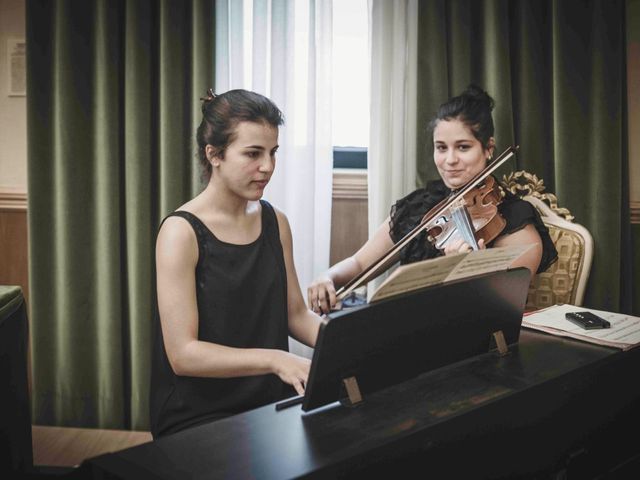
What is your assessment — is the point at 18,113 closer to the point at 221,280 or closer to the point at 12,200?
the point at 12,200

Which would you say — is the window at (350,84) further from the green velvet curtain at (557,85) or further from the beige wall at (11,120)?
the beige wall at (11,120)

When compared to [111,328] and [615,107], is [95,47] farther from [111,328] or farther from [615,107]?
[615,107]

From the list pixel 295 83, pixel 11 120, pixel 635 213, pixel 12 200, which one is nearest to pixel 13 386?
pixel 12 200

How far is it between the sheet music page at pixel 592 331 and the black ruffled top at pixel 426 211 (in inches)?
15.7

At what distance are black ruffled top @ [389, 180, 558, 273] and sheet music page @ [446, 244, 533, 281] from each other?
82 cm

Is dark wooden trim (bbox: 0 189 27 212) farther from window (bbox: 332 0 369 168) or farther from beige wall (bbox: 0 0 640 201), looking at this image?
window (bbox: 332 0 369 168)

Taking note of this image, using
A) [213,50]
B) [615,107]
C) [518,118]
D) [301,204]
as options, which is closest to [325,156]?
[301,204]

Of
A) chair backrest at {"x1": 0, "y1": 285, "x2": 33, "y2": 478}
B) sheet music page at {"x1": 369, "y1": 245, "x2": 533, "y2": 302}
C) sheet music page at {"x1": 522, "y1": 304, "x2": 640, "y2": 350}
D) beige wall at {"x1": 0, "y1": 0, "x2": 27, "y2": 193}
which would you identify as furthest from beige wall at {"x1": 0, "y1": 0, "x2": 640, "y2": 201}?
sheet music page at {"x1": 369, "y1": 245, "x2": 533, "y2": 302}

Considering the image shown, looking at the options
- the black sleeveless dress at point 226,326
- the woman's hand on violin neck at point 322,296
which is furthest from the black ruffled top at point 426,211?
the black sleeveless dress at point 226,326

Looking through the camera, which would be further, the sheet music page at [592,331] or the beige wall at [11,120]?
the beige wall at [11,120]

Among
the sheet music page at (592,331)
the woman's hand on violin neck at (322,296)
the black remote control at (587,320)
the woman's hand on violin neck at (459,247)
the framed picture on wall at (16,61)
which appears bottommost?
the sheet music page at (592,331)

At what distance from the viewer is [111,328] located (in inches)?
94.6

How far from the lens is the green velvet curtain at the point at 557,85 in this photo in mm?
2289

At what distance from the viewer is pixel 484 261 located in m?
1.04
